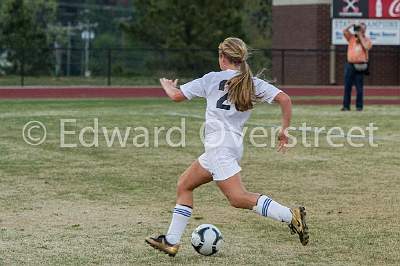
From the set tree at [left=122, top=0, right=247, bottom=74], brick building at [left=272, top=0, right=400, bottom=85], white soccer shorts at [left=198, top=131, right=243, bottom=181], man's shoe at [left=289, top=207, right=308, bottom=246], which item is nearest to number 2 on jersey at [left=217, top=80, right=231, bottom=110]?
white soccer shorts at [left=198, top=131, right=243, bottom=181]

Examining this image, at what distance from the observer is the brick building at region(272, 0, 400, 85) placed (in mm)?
41938

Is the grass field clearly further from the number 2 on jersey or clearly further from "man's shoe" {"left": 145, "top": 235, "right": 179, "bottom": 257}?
the number 2 on jersey

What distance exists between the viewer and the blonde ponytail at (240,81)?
8.09 metres

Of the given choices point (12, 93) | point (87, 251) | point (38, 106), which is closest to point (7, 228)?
point (87, 251)

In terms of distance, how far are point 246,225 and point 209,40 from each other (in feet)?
116

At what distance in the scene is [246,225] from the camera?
9859 mm

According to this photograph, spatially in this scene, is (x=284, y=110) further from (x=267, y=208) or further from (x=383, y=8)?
(x=383, y=8)

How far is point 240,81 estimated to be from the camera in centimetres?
811

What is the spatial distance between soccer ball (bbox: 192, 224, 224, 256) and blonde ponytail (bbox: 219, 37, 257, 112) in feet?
3.39

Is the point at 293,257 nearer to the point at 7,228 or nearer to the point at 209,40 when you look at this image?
the point at 7,228

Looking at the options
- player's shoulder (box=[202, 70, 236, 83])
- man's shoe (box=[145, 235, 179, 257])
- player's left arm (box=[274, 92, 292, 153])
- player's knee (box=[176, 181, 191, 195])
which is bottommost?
man's shoe (box=[145, 235, 179, 257])

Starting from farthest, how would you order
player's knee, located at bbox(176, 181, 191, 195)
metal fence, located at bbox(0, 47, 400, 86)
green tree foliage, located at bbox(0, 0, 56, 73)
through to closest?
green tree foliage, located at bbox(0, 0, 56, 73)
metal fence, located at bbox(0, 47, 400, 86)
player's knee, located at bbox(176, 181, 191, 195)
